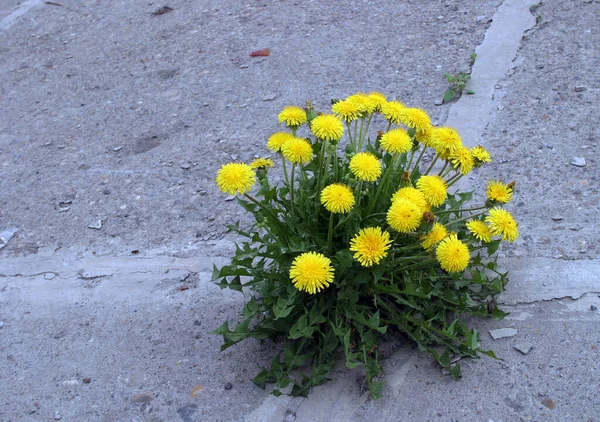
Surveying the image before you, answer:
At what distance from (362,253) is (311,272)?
0.58 ft

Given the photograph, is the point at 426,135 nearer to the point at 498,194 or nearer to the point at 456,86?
the point at 498,194

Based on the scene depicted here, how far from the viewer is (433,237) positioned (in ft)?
6.99

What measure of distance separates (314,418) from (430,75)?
8.51ft

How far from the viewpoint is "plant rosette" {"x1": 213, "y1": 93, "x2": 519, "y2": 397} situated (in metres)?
2.12

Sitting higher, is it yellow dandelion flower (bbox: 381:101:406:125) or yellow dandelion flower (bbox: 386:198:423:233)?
yellow dandelion flower (bbox: 381:101:406:125)

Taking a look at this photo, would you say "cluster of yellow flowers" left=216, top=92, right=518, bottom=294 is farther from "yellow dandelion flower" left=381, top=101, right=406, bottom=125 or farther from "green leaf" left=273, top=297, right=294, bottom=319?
"green leaf" left=273, top=297, right=294, bottom=319

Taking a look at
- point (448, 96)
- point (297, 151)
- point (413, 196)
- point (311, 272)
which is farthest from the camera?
point (448, 96)

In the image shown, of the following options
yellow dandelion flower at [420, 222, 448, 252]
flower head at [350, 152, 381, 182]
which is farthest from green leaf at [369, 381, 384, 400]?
flower head at [350, 152, 381, 182]

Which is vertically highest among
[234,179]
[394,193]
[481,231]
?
[234,179]

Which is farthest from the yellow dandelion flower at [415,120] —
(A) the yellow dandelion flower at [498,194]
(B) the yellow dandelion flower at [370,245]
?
(B) the yellow dandelion flower at [370,245]

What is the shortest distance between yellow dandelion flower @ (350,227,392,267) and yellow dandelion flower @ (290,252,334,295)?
0.10m

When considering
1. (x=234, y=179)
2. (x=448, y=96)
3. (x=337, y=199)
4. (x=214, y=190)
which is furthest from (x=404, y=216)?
(x=448, y=96)

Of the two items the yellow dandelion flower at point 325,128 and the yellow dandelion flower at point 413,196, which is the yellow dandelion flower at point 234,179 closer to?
the yellow dandelion flower at point 325,128

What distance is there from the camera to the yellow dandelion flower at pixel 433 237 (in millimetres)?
2127
